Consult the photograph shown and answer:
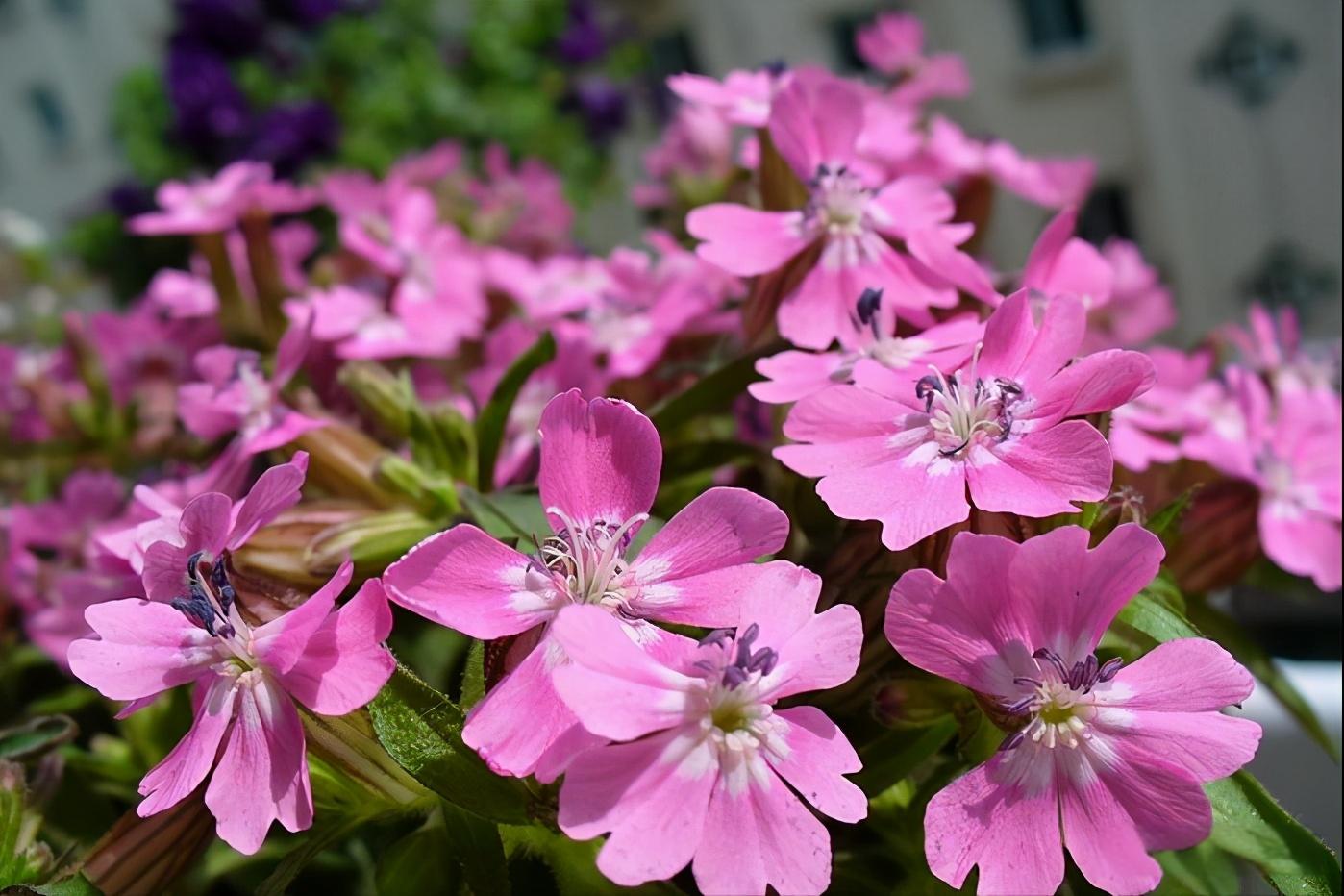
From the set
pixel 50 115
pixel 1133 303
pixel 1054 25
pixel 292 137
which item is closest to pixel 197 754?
pixel 1133 303

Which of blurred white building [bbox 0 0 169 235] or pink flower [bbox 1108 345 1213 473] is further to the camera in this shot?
blurred white building [bbox 0 0 169 235]

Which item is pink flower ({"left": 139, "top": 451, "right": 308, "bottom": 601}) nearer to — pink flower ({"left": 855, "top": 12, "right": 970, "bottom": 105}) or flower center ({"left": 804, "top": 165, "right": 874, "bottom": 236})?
flower center ({"left": 804, "top": 165, "right": 874, "bottom": 236})

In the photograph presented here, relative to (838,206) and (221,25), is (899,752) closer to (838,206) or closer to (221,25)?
(838,206)

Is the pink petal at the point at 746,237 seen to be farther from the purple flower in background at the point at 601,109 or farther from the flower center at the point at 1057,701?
the purple flower in background at the point at 601,109

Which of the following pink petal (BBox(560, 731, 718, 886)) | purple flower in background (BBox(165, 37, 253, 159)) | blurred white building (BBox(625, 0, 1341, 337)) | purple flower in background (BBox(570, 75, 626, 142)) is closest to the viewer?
pink petal (BBox(560, 731, 718, 886))

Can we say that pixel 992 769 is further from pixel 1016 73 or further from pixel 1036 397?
pixel 1016 73

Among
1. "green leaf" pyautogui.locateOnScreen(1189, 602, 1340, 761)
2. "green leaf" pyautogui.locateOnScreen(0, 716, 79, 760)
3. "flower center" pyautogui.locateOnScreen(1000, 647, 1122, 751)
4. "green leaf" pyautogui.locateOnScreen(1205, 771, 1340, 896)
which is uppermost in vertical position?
"flower center" pyautogui.locateOnScreen(1000, 647, 1122, 751)

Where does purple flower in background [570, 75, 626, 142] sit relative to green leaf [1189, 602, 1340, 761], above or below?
below

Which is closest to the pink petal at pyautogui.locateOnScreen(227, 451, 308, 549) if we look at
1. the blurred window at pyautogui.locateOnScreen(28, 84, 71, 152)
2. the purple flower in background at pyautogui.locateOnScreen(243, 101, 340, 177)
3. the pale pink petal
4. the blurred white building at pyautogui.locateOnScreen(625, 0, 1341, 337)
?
the pale pink petal
